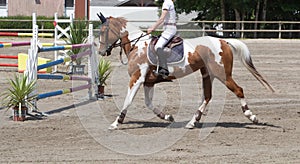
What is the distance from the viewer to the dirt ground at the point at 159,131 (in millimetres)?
8305

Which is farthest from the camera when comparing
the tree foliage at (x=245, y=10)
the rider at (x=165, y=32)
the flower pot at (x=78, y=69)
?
the tree foliage at (x=245, y=10)

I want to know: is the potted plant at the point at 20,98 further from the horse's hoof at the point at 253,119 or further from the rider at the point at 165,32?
the horse's hoof at the point at 253,119

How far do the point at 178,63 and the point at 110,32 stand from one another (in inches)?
50.7

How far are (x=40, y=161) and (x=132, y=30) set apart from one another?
144 inches

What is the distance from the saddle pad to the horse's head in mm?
663

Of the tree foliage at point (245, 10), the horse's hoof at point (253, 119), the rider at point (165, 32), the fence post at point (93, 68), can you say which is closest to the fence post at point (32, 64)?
the rider at point (165, 32)

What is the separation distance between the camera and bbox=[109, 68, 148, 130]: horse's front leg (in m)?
10.3

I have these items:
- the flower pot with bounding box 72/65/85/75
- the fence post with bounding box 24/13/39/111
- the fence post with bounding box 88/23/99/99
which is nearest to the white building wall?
the flower pot with bounding box 72/65/85/75

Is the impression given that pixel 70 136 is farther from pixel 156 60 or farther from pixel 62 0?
pixel 62 0

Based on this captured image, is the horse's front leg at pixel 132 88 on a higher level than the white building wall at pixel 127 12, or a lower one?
lower

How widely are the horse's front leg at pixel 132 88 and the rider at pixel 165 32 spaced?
0.30 m

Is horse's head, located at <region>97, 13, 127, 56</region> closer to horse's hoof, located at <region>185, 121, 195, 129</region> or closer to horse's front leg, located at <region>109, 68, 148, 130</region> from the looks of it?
horse's front leg, located at <region>109, 68, 148, 130</region>

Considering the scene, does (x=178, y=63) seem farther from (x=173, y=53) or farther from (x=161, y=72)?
(x=161, y=72)

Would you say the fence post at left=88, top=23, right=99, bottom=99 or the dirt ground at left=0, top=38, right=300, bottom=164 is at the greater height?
the fence post at left=88, top=23, right=99, bottom=99
